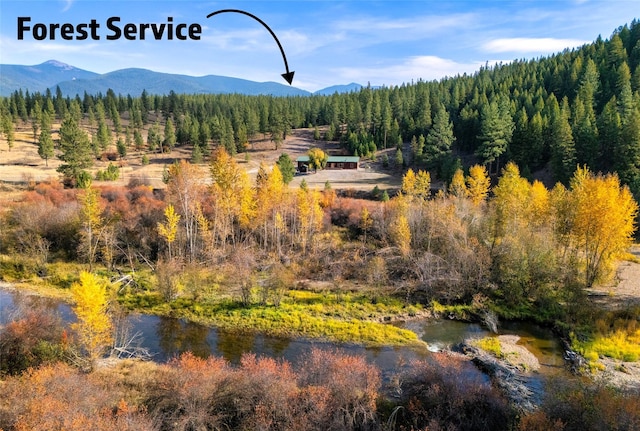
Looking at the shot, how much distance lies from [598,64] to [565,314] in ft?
315

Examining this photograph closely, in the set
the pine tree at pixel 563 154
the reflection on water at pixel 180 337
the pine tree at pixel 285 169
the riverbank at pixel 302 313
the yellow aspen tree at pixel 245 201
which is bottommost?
the reflection on water at pixel 180 337

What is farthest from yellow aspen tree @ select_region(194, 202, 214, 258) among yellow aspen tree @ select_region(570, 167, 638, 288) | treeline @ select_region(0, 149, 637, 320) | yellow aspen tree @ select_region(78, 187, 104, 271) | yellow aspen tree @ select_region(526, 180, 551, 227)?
yellow aspen tree @ select_region(570, 167, 638, 288)

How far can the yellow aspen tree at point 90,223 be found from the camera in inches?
1505

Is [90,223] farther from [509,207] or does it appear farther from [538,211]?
[538,211]

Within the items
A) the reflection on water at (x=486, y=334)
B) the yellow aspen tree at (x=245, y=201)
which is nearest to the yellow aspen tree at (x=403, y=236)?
the reflection on water at (x=486, y=334)

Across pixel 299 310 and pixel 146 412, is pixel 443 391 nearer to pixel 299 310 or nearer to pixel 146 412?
pixel 146 412

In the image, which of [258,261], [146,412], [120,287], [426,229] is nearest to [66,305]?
[120,287]

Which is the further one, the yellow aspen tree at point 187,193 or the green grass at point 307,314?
the yellow aspen tree at point 187,193

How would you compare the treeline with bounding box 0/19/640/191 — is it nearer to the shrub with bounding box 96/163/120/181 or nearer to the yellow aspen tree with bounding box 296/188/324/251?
the shrub with bounding box 96/163/120/181

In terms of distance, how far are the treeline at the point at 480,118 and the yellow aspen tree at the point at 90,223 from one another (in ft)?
166

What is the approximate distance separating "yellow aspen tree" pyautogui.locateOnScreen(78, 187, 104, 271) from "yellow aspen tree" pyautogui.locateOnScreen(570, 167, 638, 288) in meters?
42.1

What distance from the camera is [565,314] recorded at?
106 feet

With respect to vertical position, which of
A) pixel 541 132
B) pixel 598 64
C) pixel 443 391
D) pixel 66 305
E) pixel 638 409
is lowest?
pixel 66 305

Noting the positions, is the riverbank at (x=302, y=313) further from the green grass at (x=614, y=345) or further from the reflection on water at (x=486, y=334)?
the green grass at (x=614, y=345)
